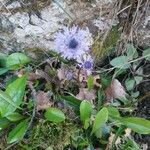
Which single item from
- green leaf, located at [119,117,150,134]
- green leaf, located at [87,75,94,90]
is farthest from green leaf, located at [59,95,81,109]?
green leaf, located at [119,117,150,134]

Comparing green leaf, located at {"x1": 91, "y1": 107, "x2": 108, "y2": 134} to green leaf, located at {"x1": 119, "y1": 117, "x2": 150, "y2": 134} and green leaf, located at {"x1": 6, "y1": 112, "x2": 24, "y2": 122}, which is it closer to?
green leaf, located at {"x1": 119, "y1": 117, "x2": 150, "y2": 134}

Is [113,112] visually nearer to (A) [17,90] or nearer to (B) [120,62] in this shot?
(B) [120,62]

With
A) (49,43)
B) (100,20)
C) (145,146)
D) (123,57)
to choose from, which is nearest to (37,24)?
(49,43)

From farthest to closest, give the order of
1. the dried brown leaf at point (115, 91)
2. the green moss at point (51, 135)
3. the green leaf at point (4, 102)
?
the dried brown leaf at point (115, 91) → the green moss at point (51, 135) → the green leaf at point (4, 102)

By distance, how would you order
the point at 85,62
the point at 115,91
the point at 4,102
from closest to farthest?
1. the point at 4,102
2. the point at 85,62
3. the point at 115,91

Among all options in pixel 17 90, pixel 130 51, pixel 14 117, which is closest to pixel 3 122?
pixel 14 117

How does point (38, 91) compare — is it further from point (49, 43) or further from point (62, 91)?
point (49, 43)

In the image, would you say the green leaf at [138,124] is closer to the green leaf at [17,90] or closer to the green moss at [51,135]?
the green moss at [51,135]

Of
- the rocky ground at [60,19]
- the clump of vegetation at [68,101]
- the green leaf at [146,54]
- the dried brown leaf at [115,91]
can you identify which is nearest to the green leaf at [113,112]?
the clump of vegetation at [68,101]
